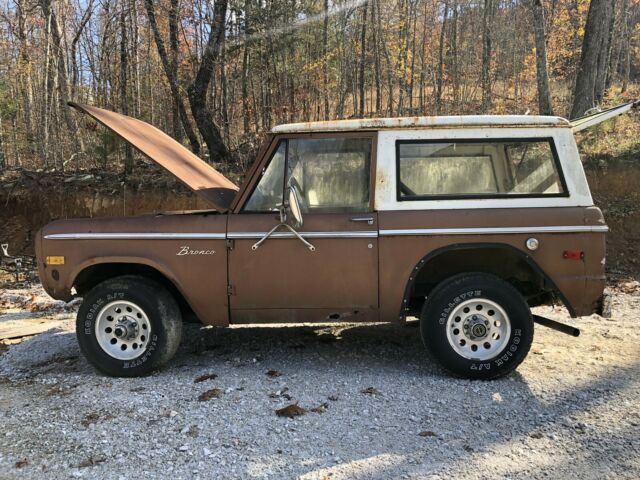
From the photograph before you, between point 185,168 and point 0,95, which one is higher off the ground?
Answer: point 0,95

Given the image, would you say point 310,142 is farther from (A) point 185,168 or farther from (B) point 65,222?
(B) point 65,222

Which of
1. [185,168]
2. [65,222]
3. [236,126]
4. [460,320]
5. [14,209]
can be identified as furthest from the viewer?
[236,126]

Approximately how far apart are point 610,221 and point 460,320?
7.02m

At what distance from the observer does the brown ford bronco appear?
4250 millimetres

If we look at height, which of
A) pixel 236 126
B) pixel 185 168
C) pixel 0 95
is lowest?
pixel 185 168

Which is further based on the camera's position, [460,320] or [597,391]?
[460,320]

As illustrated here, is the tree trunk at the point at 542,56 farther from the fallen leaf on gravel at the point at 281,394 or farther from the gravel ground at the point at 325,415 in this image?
the fallen leaf on gravel at the point at 281,394

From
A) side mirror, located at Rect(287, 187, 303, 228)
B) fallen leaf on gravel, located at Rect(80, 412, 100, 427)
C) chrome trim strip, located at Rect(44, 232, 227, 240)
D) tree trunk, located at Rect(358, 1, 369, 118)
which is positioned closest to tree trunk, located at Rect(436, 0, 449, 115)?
tree trunk, located at Rect(358, 1, 369, 118)

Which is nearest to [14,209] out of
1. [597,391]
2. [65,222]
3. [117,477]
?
[65,222]

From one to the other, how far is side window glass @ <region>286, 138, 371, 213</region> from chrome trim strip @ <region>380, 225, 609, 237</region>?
0.41 m

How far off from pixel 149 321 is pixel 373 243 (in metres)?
2.07

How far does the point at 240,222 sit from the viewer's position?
4430mm

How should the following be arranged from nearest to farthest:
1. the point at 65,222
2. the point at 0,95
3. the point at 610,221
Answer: the point at 65,222
the point at 610,221
the point at 0,95

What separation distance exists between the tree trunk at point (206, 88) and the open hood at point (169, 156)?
7426mm
